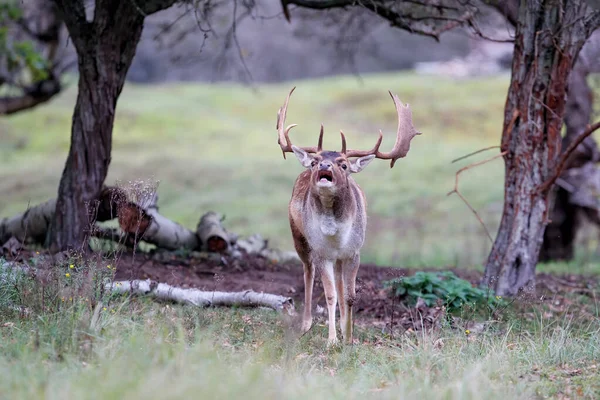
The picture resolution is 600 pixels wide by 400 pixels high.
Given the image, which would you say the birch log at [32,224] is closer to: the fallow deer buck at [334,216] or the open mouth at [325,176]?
the fallow deer buck at [334,216]

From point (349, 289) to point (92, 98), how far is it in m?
4.40

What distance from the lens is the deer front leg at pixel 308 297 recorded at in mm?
9242

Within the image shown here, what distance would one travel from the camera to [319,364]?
7.48 metres

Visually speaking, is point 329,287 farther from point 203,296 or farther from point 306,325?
point 203,296

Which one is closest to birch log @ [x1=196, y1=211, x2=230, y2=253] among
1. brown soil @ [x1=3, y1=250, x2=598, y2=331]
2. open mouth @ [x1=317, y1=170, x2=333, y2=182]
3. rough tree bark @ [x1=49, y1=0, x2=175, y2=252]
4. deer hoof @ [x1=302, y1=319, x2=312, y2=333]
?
brown soil @ [x1=3, y1=250, x2=598, y2=331]

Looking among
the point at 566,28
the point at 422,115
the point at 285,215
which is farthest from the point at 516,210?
the point at 422,115

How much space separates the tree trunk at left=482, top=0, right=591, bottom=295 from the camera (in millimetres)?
10203

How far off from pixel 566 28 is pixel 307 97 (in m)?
36.1

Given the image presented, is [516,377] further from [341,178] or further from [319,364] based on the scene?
[341,178]

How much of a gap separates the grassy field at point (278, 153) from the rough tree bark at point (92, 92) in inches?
184

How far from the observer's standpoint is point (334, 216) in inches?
349

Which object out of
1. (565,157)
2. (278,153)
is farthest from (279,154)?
(565,157)

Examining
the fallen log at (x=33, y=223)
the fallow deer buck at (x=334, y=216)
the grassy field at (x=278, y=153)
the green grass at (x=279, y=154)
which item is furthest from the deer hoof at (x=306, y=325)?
the green grass at (x=279, y=154)

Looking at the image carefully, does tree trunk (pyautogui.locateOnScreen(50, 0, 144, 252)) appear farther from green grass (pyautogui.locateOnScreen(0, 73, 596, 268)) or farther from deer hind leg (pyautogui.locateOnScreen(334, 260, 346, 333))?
green grass (pyautogui.locateOnScreen(0, 73, 596, 268))
